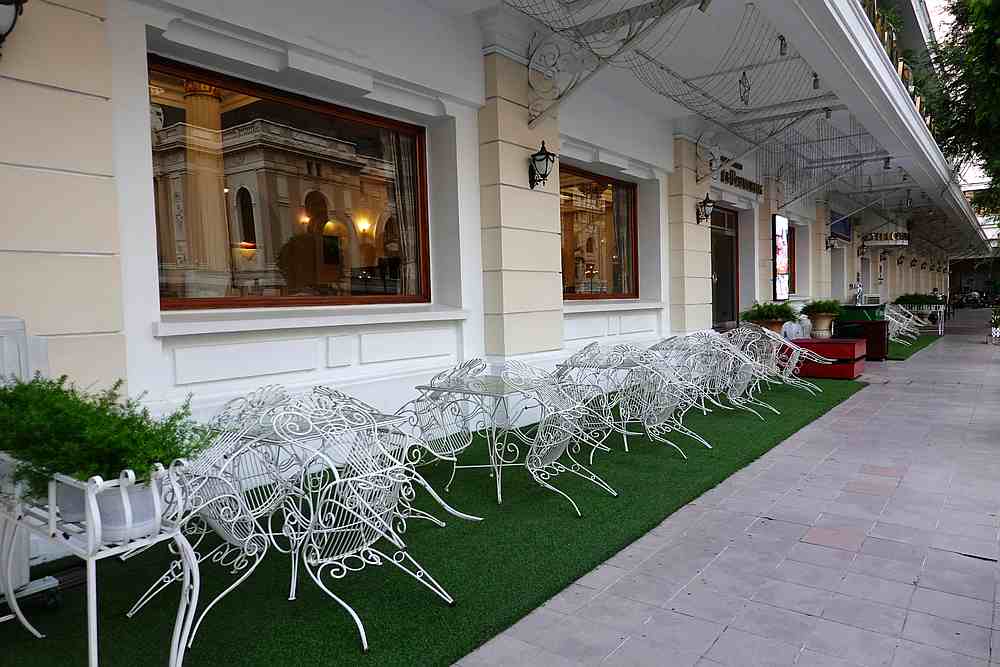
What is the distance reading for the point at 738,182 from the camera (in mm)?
10148

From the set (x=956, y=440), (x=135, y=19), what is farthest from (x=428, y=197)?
(x=956, y=440)

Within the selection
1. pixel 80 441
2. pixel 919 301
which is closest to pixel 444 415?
pixel 80 441

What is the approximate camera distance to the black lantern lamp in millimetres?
5793

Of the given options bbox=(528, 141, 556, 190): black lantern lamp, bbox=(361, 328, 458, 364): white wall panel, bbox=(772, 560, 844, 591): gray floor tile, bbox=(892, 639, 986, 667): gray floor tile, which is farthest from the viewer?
bbox=(528, 141, 556, 190): black lantern lamp

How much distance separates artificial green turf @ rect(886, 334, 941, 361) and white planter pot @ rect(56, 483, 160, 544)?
39.4 ft

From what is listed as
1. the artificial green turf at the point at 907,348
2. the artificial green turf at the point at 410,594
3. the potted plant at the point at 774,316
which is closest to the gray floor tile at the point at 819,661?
the artificial green turf at the point at 410,594

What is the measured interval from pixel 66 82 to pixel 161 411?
168 cm

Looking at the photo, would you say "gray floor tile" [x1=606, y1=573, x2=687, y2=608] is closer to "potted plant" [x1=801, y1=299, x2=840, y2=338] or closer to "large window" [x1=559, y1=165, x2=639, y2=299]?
"large window" [x1=559, y1=165, x2=639, y2=299]

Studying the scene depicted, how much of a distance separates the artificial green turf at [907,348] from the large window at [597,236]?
230 inches

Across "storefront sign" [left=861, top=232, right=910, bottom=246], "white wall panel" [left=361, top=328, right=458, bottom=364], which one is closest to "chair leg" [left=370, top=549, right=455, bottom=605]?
"white wall panel" [left=361, top=328, right=458, bottom=364]

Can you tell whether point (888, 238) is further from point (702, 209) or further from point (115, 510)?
point (115, 510)

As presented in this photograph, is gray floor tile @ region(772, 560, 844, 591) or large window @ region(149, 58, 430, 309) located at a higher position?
large window @ region(149, 58, 430, 309)

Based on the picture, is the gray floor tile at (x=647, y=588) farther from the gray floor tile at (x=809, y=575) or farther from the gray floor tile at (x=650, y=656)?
the gray floor tile at (x=809, y=575)

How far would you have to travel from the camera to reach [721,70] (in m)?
7.14
